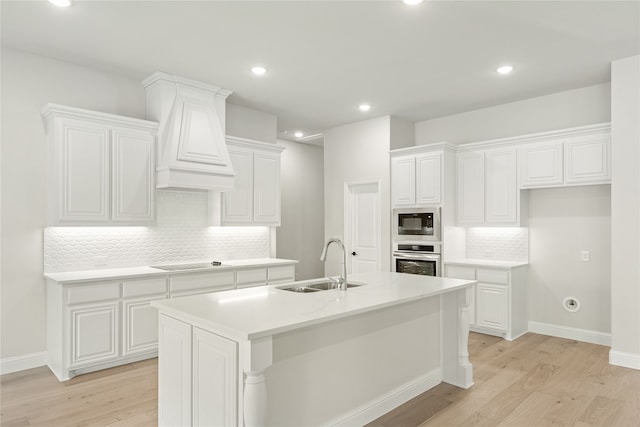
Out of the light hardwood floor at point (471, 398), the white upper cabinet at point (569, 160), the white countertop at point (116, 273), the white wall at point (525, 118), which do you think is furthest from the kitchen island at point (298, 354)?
the white wall at point (525, 118)

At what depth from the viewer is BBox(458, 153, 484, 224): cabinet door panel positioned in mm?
5398

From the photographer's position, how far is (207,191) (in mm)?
5102

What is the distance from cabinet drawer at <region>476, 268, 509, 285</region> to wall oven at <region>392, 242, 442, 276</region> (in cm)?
53

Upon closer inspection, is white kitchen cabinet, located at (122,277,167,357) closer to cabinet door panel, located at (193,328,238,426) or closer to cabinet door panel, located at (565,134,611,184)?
cabinet door panel, located at (193,328,238,426)

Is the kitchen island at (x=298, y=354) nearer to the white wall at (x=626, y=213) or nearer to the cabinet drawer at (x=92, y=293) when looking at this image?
the cabinet drawer at (x=92, y=293)

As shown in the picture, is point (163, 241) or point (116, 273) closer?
point (116, 273)

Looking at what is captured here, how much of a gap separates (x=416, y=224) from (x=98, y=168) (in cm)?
399

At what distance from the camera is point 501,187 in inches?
205

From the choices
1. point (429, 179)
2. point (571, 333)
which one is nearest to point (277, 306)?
point (429, 179)

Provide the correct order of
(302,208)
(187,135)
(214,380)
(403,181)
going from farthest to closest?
(302,208) < (403,181) < (187,135) < (214,380)

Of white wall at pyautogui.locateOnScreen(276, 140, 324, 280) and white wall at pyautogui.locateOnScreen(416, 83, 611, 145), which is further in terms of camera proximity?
white wall at pyautogui.locateOnScreen(276, 140, 324, 280)

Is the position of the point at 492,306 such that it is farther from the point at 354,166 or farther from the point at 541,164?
the point at 354,166

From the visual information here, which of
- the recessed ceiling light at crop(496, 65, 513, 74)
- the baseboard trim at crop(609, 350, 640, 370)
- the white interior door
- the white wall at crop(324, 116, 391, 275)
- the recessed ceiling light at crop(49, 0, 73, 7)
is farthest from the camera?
the white interior door

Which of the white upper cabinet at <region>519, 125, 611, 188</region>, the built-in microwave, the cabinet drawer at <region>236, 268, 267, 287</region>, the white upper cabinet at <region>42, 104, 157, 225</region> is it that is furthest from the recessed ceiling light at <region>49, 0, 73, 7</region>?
the white upper cabinet at <region>519, 125, 611, 188</region>
